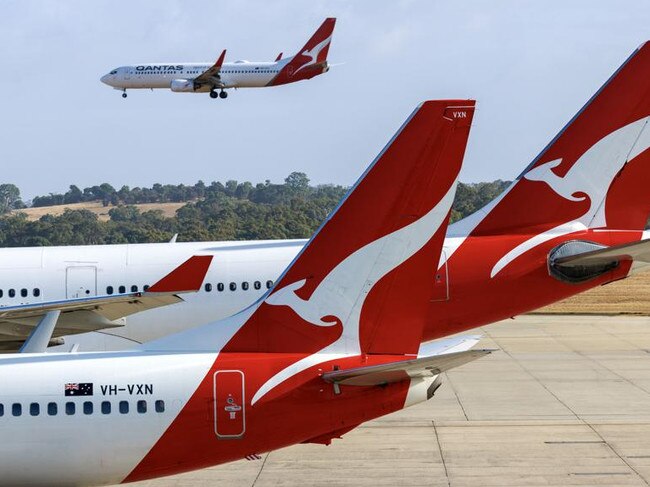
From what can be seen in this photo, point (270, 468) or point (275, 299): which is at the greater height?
point (275, 299)

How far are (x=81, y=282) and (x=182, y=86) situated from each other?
70.4m

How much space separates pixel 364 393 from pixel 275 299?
5.62 ft

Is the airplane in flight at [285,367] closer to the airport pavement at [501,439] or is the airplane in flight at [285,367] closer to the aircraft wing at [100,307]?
the aircraft wing at [100,307]

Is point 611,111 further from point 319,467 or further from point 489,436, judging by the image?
point 319,467

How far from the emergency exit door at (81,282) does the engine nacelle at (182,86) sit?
70074mm

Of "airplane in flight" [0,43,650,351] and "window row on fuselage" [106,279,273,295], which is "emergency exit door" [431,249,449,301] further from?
"window row on fuselage" [106,279,273,295]

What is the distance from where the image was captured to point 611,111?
82.8 feet

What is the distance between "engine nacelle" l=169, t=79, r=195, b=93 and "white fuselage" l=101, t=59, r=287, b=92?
34cm

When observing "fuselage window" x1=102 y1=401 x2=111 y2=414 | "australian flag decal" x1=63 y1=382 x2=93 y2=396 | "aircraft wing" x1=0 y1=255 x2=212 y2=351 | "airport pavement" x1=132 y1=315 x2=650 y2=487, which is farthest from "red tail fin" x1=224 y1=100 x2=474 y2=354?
"airport pavement" x1=132 y1=315 x2=650 y2=487

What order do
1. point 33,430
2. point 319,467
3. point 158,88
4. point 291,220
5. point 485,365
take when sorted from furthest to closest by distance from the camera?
point 291,220 → point 158,88 → point 485,365 → point 319,467 → point 33,430

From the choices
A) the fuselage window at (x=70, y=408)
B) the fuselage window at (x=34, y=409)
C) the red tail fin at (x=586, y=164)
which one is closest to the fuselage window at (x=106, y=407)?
the fuselage window at (x=70, y=408)

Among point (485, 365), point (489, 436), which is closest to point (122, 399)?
point (489, 436)

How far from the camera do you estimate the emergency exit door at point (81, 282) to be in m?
26.0

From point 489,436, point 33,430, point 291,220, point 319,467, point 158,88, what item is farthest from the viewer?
point 291,220
